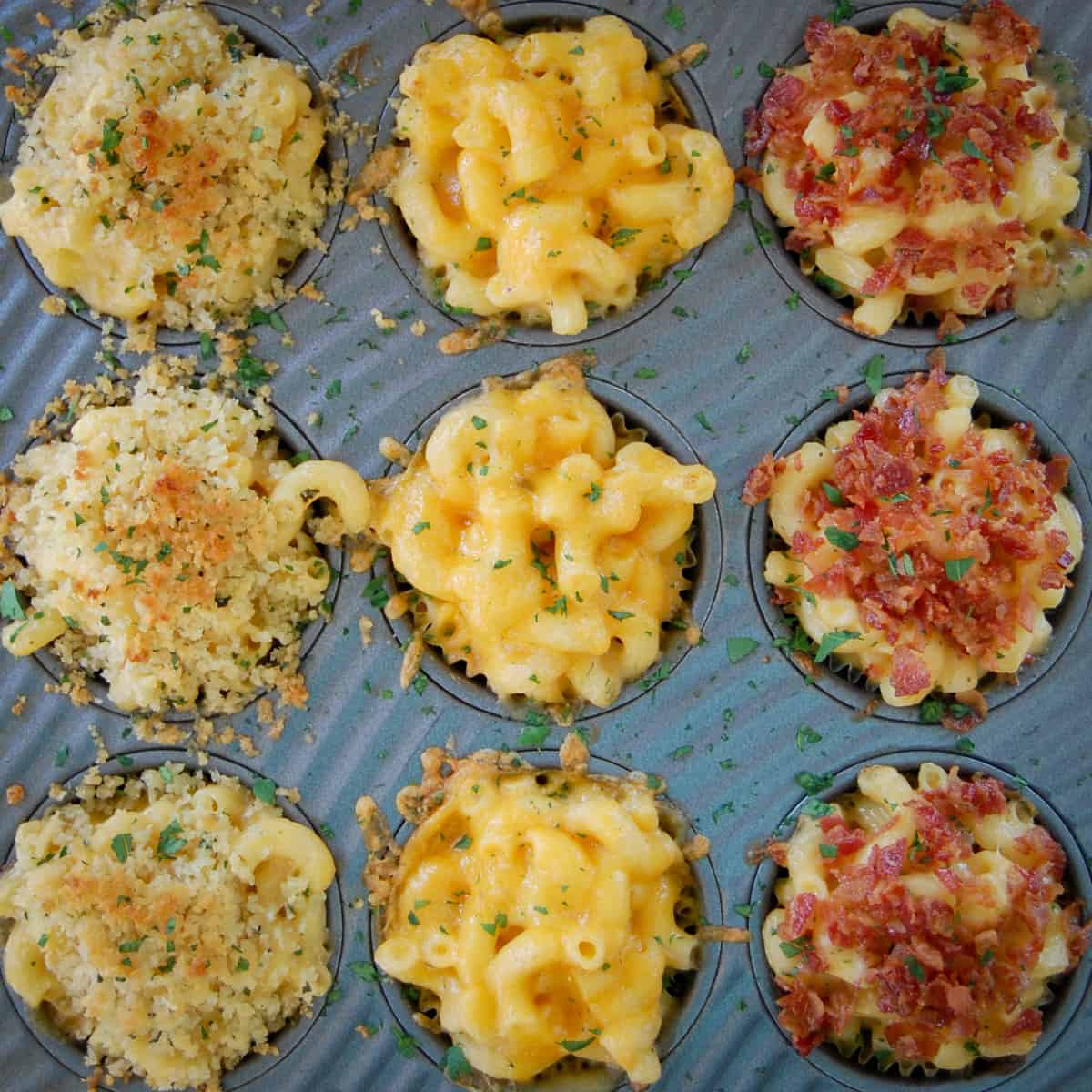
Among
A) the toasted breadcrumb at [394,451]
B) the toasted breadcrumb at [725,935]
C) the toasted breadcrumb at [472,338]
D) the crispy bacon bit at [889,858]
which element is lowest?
the toasted breadcrumb at [725,935]

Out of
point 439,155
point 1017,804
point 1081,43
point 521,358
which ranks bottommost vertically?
point 1017,804

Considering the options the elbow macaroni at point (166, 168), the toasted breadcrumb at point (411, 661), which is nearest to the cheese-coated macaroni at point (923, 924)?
the toasted breadcrumb at point (411, 661)

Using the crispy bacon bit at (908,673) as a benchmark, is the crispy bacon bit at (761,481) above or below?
above

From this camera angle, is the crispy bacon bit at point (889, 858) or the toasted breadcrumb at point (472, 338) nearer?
the crispy bacon bit at point (889, 858)

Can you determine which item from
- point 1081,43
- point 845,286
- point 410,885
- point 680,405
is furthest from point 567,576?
point 1081,43

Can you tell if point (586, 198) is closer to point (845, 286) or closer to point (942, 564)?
point (845, 286)

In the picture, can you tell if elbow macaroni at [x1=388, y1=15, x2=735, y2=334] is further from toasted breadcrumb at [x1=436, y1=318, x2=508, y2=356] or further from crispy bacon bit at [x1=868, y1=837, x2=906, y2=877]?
crispy bacon bit at [x1=868, y1=837, x2=906, y2=877]

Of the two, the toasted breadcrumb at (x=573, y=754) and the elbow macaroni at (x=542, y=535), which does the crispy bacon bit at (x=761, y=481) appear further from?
the toasted breadcrumb at (x=573, y=754)
